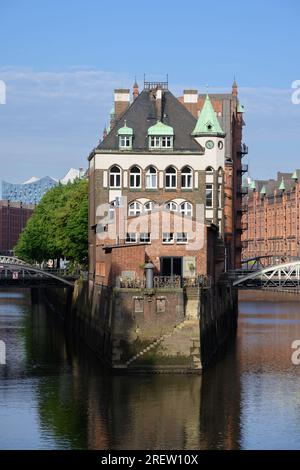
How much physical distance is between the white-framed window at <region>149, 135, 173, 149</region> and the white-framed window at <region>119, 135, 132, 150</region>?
5.00 ft

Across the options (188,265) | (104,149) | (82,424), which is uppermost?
(104,149)

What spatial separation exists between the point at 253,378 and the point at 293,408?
412 inches

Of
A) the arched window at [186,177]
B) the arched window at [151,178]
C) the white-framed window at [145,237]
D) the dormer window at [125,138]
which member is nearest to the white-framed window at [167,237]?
the white-framed window at [145,237]

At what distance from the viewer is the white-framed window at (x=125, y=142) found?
85.1m

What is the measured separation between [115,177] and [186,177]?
517 centimetres

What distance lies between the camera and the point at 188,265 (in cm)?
7650

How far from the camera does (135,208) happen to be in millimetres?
85250

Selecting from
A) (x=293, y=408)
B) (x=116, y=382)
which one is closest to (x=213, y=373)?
(x=116, y=382)

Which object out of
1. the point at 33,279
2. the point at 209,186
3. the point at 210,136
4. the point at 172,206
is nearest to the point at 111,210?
the point at 172,206

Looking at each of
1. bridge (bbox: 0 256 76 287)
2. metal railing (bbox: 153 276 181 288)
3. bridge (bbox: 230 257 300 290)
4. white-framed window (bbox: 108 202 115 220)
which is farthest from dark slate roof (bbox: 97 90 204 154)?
bridge (bbox: 0 256 76 287)

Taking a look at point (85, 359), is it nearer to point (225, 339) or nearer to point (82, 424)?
point (225, 339)

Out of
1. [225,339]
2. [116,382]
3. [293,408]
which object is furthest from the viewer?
[225,339]

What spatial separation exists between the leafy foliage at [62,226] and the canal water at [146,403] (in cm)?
2573

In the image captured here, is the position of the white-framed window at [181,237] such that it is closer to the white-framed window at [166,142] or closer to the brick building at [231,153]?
the white-framed window at [166,142]
